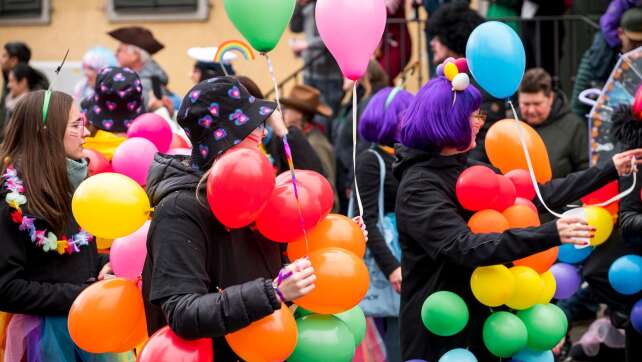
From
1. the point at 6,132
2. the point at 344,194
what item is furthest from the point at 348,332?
the point at 344,194

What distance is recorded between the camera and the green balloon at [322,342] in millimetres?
3215

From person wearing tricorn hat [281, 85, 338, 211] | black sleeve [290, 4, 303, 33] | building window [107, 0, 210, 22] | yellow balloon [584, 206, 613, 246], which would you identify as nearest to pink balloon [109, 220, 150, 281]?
yellow balloon [584, 206, 613, 246]

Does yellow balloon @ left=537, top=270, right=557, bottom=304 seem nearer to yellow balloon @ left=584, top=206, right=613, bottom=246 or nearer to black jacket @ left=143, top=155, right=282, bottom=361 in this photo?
yellow balloon @ left=584, top=206, right=613, bottom=246

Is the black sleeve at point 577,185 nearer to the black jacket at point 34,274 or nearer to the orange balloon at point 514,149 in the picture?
the orange balloon at point 514,149

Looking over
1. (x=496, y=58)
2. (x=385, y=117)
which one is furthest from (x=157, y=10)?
A: (x=496, y=58)

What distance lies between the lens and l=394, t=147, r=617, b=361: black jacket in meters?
3.77

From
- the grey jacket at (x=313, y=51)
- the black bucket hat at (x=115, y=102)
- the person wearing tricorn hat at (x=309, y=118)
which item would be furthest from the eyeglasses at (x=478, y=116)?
the grey jacket at (x=313, y=51)

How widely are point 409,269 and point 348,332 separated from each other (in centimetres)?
87

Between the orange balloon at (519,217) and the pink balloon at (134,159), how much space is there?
1.61 m

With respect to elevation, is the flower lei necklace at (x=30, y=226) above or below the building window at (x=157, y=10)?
above

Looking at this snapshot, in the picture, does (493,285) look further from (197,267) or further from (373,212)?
(373,212)

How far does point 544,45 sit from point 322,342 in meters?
6.12

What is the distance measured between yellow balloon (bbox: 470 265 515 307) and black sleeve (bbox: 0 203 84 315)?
5.15 ft

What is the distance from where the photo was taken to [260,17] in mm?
3430
